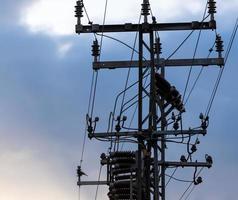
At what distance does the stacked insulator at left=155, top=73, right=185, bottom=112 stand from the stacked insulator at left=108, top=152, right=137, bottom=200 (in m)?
2.23

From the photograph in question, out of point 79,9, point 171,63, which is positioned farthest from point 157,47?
point 79,9

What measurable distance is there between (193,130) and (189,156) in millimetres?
3189

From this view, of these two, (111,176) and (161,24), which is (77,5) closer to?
(161,24)

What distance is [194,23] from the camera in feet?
84.2

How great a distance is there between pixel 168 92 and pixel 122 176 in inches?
109

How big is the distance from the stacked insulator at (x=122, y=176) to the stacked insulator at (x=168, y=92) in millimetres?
2233

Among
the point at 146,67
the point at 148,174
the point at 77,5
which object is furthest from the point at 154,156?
the point at 77,5

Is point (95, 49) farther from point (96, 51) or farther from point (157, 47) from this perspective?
point (157, 47)

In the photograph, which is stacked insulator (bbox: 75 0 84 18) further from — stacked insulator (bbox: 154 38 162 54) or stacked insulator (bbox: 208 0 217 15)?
stacked insulator (bbox: 208 0 217 15)

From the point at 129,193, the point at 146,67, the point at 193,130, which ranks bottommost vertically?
the point at 129,193

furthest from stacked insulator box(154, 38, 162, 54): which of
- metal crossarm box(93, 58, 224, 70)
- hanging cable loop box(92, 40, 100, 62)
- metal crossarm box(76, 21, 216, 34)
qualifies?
metal crossarm box(76, 21, 216, 34)

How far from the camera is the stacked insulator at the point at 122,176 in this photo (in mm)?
23913

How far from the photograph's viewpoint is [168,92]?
25.9 metres

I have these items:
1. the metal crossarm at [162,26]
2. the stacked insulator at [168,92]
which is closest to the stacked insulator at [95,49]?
the metal crossarm at [162,26]
